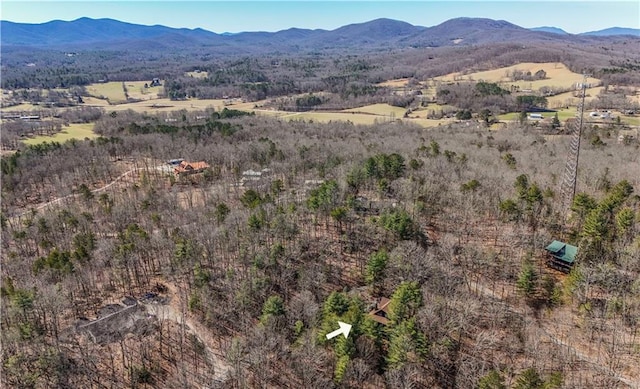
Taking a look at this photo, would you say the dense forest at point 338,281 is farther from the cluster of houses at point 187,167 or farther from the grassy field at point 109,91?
Result: the grassy field at point 109,91

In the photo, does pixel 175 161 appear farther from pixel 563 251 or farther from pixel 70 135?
pixel 563 251

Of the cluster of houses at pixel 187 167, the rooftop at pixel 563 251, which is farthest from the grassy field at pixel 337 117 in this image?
the rooftop at pixel 563 251

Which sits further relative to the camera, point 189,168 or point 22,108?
point 22,108

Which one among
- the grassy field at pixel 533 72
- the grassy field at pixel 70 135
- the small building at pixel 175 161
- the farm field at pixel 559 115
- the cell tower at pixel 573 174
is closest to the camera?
the cell tower at pixel 573 174

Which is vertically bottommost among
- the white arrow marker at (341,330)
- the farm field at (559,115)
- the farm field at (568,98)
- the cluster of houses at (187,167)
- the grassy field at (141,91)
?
the white arrow marker at (341,330)

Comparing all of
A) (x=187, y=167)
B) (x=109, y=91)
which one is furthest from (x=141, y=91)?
(x=187, y=167)

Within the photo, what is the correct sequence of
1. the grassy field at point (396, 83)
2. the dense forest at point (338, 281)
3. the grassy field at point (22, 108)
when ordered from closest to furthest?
the dense forest at point (338, 281), the grassy field at point (22, 108), the grassy field at point (396, 83)
